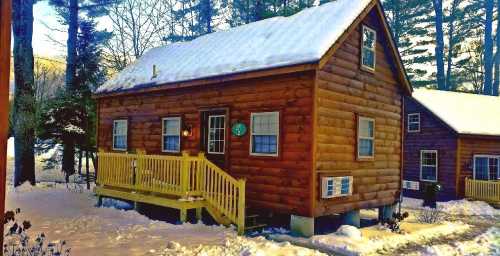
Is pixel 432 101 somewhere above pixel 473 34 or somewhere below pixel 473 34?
below

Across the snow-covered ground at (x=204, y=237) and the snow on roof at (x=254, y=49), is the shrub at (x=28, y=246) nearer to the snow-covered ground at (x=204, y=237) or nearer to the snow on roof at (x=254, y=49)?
the snow-covered ground at (x=204, y=237)

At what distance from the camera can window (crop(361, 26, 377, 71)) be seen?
42.7ft

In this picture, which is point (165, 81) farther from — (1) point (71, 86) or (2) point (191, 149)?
Result: (1) point (71, 86)

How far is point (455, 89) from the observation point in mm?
39875

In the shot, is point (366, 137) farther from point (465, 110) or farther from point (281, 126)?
point (465, 110)

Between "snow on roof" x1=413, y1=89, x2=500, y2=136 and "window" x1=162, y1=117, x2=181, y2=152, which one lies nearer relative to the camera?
"window" x1=162, y1=117, x2=181, y2=152

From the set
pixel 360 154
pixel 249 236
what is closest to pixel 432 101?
pixel 360 154

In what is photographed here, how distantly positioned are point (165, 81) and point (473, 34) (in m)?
34.4

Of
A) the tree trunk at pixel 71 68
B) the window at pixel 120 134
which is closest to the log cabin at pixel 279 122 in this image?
the window at pixel 120 134

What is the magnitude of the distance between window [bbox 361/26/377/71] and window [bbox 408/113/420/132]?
11740 millimetres

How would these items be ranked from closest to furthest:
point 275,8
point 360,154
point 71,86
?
point 360,154 → point 71,86 → point 275,8

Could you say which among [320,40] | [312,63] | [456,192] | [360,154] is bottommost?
[456,192]

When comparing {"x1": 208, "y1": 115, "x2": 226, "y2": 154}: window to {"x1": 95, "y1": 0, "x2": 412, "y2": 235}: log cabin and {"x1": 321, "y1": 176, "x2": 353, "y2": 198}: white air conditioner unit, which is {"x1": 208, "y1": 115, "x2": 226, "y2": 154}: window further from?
{"x1": 321, "y1": 176, "x2": 353, "y2": 198}: white air conditioner unit

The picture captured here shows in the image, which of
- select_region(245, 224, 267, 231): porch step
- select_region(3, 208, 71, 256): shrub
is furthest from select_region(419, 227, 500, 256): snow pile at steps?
select_region(3, 208, 71, 256): shrub
